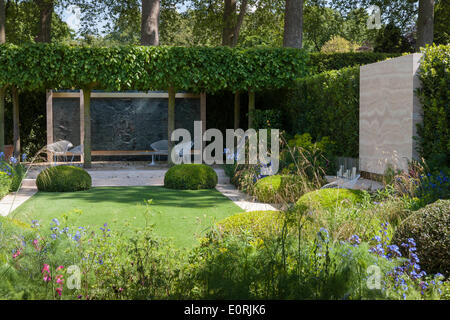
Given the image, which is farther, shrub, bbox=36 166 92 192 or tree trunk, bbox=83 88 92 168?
tree trunk, bbox=83 88 92 168

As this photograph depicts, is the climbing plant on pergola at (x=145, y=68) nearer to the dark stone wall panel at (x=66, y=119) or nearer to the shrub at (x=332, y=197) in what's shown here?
the dark stone wall panel at (x=66, y=119)

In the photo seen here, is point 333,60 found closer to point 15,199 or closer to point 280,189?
point 280,189

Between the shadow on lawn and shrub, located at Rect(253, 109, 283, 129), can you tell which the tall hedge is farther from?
shrub, located at Rect(253, 109, 283, 129)

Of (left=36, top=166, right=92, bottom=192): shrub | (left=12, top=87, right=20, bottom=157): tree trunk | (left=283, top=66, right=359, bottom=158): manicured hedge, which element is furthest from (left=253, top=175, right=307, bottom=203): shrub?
(left=12, top=87, right=20, bottom=157): tree trunk

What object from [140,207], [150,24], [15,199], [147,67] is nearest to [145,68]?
[147,67]

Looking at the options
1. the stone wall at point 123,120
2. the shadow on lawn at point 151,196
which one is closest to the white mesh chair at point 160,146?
the stone wall at point 123,120

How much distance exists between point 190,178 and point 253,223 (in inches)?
223

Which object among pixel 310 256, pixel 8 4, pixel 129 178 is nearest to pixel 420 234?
pixel 310 256

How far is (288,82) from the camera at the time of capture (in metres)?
13.6

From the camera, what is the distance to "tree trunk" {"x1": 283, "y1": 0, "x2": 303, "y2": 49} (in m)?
15.6

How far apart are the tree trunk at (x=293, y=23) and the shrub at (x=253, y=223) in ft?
37.3

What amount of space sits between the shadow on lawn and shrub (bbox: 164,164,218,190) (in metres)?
0.25

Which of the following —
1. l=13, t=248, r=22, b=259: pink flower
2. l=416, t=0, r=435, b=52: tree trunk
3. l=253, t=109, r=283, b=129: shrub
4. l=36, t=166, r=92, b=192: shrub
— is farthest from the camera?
l=416, t=0, r=435, b=52: tree trunk
